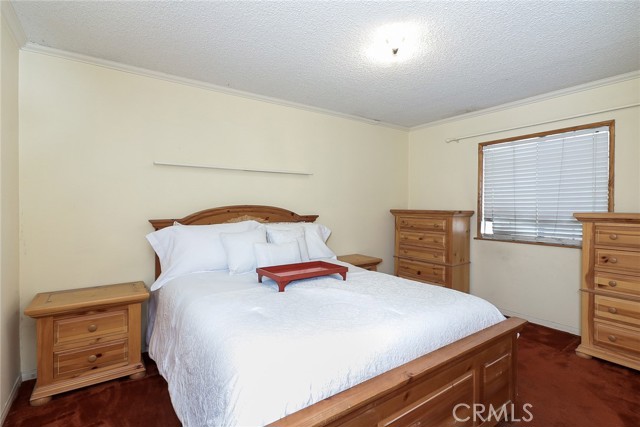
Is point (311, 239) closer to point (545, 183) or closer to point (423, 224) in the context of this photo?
point (423, 224)

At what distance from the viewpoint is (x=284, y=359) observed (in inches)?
46.3

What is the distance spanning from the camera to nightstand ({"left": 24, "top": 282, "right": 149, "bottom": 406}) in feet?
6.48

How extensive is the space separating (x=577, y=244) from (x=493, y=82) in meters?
1.74

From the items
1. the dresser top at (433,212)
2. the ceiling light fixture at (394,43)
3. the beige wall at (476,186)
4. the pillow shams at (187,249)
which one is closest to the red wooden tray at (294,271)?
the pillow shams at (187,249)

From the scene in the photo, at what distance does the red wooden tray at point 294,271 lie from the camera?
2012 mm

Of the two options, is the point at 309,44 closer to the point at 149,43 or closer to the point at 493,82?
the point at 149,43

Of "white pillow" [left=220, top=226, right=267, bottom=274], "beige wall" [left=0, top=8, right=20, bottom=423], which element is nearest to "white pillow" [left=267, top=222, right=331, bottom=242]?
"white pillow" [left=220, top=226, right=267, bottom=274]

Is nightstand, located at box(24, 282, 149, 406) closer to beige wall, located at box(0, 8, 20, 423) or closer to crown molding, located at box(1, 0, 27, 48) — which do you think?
beige wall, located at box(0, 8, 20, 423)

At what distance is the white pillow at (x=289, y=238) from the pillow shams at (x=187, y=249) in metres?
0.43

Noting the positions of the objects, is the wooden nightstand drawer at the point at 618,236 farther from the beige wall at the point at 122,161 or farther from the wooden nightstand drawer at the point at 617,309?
the beige wall at the point at 122,161

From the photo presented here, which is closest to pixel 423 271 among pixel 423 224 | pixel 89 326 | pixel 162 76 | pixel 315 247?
pixel 423 224

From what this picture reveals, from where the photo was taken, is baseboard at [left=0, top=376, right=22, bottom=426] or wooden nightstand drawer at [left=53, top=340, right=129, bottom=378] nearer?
baseboard at [left=0, top=376, right=22, bottom=426]

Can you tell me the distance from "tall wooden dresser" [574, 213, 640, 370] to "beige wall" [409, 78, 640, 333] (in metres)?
0.52

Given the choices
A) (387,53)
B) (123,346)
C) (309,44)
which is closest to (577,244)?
(387,53)
